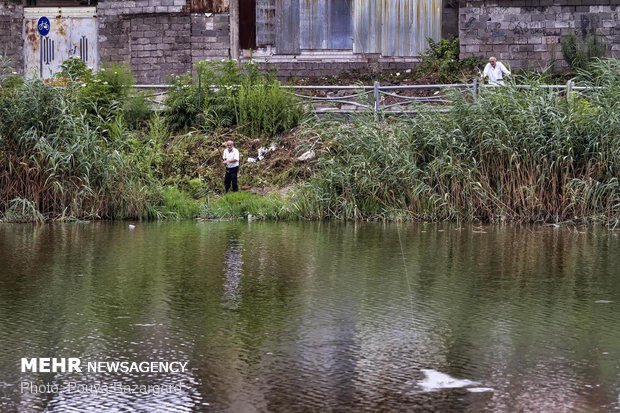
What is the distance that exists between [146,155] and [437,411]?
14.6 meters

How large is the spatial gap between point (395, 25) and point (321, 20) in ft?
6.00

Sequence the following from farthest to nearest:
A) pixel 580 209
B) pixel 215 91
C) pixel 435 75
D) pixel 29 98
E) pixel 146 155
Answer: pixel 435 75
pixel 215 91
pixel 146 155
pixel 29 98
pixel 580 209

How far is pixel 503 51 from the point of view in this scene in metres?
26.1

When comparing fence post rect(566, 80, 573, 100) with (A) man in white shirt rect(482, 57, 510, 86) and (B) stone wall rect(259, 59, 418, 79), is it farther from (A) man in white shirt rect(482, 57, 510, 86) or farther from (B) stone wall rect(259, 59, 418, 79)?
(B) stone wall rect(259, 59, 418, 79)

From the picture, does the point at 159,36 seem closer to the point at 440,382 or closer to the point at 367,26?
the point at 367,26

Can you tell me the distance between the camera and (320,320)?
982 cm

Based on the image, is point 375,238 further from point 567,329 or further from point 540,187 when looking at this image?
point 567,329

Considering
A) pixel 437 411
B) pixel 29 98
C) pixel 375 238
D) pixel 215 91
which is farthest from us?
pixel 215 91

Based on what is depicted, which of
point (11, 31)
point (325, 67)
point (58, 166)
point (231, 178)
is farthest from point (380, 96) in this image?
point (11, 31)

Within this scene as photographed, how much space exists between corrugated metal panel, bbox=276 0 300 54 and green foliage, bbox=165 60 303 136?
13.1 ft

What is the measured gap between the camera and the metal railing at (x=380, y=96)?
20191 millimetres

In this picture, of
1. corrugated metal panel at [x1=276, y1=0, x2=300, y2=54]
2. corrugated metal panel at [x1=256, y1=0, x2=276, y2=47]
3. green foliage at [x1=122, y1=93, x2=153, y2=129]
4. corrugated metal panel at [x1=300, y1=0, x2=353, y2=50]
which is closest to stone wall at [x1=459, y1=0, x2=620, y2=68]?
corrugated metal panel at [x1=300, y1=0, x2=353, y2=50]

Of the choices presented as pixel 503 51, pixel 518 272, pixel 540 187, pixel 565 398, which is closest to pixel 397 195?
pixel 540 187

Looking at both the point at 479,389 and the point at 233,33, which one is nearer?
the point at 479,389
